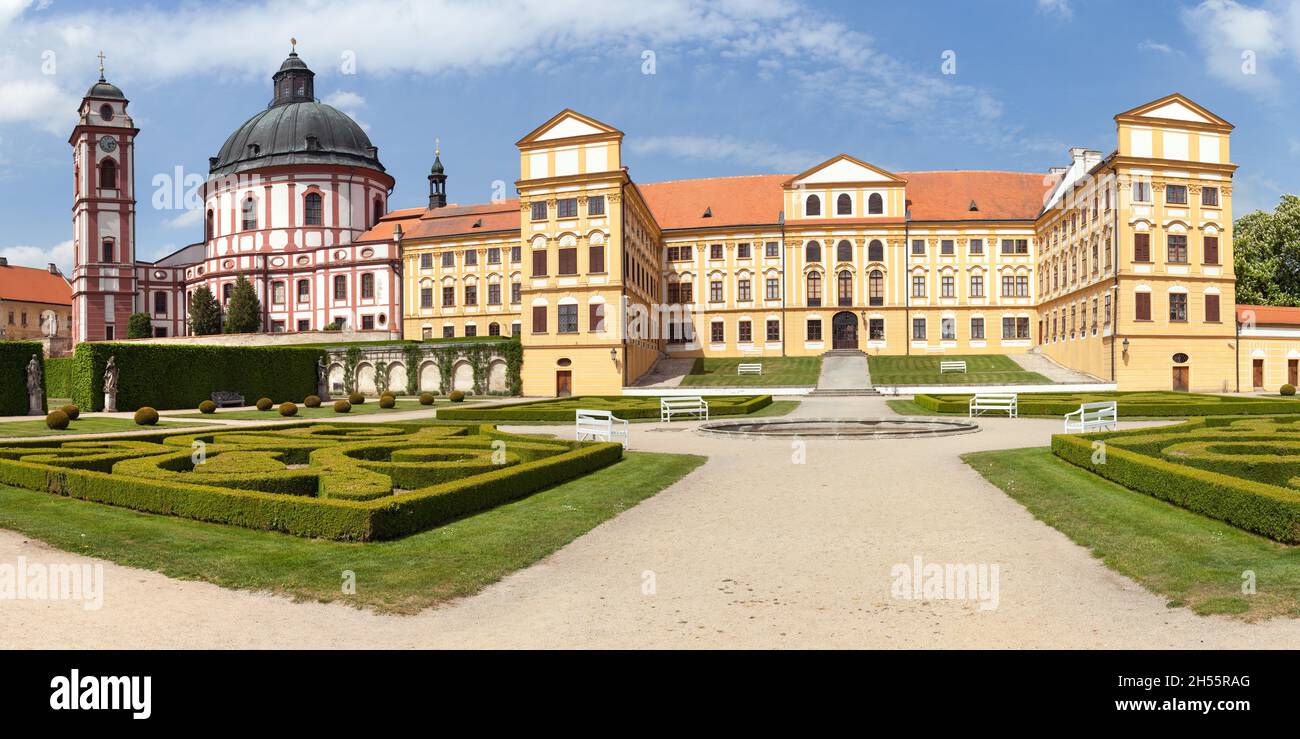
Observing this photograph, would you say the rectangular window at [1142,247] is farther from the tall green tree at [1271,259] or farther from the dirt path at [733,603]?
the dirt path at [733,603]

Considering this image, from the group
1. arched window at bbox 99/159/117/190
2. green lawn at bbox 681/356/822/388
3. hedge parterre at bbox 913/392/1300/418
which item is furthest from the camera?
arched window at bbox 99/159/117/190

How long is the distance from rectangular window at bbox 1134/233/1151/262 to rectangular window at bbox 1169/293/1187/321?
8.65 feet

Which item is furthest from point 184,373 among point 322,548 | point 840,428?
point 322,548

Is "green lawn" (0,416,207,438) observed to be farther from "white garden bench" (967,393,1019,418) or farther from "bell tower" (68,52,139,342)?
"bell tower" (68,52,139,342)

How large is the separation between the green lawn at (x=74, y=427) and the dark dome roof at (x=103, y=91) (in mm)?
59732

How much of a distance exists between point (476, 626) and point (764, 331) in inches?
2205

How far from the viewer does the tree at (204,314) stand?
7300 cm

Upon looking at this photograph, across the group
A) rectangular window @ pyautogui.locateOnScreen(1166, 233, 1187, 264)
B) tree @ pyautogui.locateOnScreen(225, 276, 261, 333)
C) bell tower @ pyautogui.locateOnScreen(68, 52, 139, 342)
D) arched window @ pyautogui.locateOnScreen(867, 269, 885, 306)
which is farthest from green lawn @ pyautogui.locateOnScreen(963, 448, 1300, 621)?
bell tower @ pyautogui.locateOnScreen(68, 52, 139, 342)

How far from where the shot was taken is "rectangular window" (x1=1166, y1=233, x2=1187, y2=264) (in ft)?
154

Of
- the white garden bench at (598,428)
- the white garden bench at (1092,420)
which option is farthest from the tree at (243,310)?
the white garden bench at (1092,420)

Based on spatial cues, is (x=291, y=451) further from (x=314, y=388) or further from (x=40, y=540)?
(x=314, y=388)
